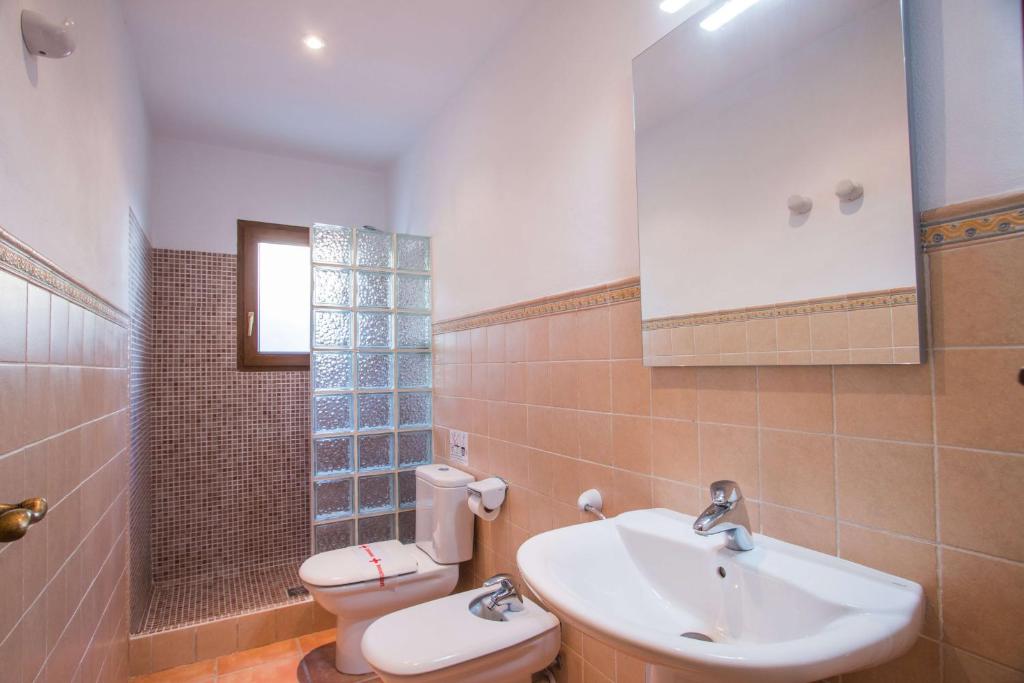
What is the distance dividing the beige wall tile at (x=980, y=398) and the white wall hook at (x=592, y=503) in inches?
34.0

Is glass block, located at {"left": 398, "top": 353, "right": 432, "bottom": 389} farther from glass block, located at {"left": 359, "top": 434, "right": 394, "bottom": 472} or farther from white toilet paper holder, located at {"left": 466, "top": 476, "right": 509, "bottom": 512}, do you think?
white toilet paper holder, located at {"left": 466, "top": 476, "right": 509, "bottom": 512}

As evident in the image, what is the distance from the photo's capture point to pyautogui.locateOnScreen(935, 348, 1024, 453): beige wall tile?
78cm

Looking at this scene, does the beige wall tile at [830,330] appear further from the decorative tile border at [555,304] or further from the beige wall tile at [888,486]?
the decorative tile border at [555,304]

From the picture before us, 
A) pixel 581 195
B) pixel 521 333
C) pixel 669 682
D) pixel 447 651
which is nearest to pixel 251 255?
pixel 521 333

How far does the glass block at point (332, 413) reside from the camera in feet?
7.98

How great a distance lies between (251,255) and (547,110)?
2.08m

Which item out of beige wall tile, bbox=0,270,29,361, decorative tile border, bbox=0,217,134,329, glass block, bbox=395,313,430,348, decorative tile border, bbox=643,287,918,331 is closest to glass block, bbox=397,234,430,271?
glass block, bbox=395,313,430,348

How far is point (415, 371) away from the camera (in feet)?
8.79

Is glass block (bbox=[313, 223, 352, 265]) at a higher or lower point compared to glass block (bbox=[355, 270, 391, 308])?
higher

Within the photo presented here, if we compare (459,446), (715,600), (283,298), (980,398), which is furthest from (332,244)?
(980,398)

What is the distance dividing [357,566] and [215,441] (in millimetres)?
1396

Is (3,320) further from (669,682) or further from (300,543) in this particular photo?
(300,543)

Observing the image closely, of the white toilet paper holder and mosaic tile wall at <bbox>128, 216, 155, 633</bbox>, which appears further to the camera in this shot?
mosaic tile wall at <bbox>128, 216, 155, 633</bbox>

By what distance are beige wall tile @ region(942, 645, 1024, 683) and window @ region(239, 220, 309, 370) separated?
3.05 meters
